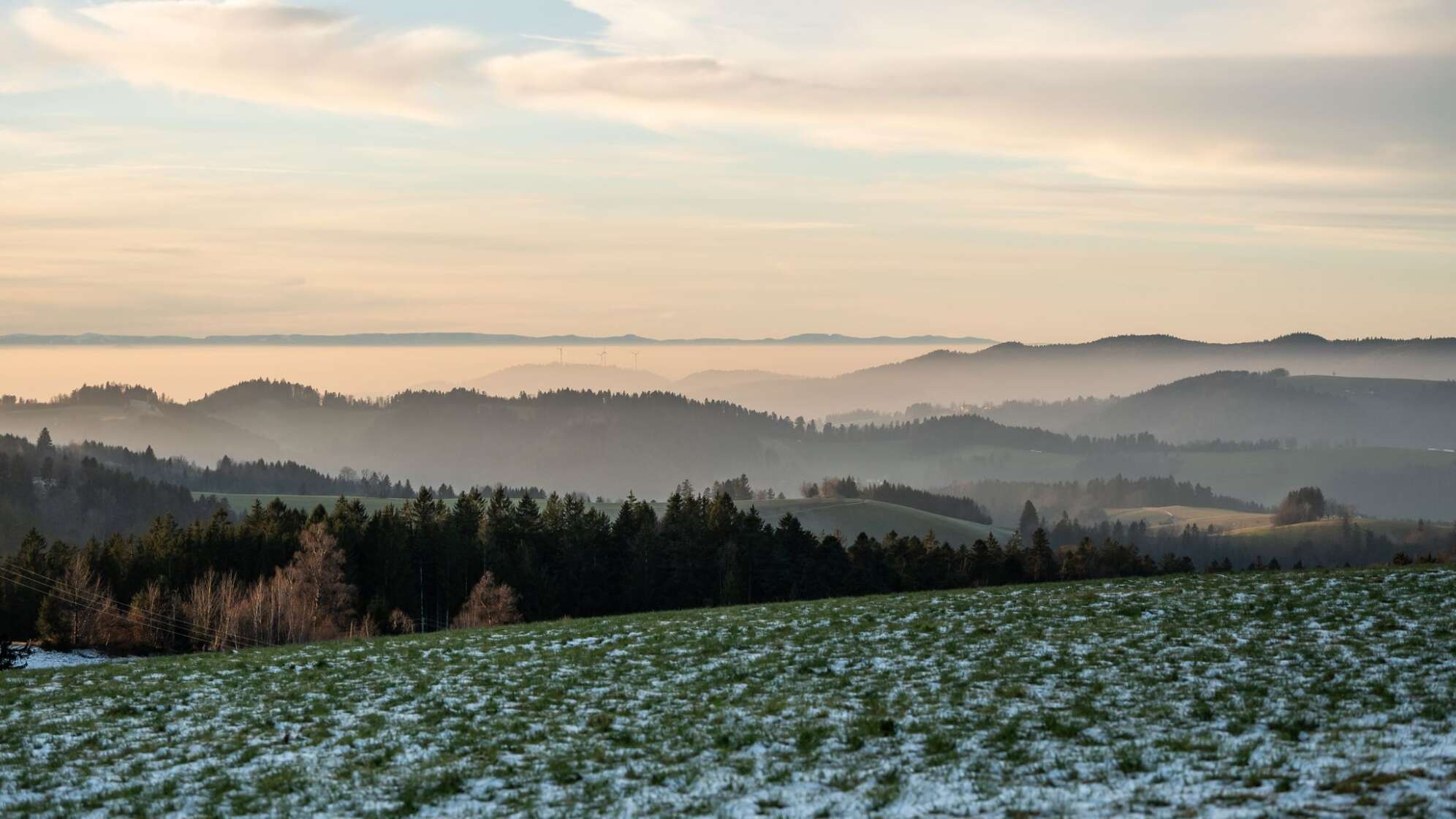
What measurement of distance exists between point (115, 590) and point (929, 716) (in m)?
73.9

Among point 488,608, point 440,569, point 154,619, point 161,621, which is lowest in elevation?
point 161,621

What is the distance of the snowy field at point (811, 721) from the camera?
17.0 m

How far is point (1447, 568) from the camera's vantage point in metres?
38.7

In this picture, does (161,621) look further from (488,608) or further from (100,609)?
(488,608)

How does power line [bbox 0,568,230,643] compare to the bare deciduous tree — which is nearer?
power line [bbox 0,568,230,643]

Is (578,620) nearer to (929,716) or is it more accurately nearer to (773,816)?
(929,716)

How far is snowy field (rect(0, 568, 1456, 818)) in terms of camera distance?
1695 centimetres

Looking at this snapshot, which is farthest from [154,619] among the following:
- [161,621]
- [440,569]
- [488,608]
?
[440,569]

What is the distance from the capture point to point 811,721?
70.9 feet

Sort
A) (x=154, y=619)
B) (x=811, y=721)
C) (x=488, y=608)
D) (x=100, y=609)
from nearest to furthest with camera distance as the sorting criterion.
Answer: (x=811, y=721)
(x=100, y=609)
(x=154, y=619)
(x=488, y=608)

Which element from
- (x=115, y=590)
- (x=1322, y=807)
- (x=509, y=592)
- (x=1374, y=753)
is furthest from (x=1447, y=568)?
(x=115, y=590)

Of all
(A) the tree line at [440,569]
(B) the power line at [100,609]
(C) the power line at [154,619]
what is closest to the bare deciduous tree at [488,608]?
(A) the tree line at [440,569]

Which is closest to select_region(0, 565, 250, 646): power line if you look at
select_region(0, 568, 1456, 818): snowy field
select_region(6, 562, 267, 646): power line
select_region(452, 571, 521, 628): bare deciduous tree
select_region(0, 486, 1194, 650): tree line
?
select_region(6, 562, 267, 646): power line

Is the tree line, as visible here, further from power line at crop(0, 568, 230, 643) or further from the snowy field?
the snowy field
